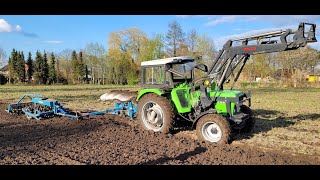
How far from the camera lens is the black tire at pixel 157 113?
838cm

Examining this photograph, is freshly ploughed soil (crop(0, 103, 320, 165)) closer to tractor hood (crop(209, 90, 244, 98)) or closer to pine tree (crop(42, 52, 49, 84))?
tractor hood (crop(209, 90, 244, 98))

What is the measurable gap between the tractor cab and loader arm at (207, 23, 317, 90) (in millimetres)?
780

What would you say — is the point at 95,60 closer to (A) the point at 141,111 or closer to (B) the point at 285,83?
(B) the point at 285,83

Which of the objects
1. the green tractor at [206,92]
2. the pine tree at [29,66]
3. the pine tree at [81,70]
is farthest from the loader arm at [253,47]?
the pine tree at [29,66]

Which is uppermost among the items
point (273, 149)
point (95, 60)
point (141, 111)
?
point (95, 60)

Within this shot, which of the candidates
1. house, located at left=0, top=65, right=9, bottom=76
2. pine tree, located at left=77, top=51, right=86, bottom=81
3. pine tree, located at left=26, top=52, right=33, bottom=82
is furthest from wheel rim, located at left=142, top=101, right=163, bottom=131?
house, located at left=0, top=65, right=9, bottom=76

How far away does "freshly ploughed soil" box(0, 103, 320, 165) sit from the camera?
19.3 feet

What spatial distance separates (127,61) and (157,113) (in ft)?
157

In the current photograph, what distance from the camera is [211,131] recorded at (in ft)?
25.3

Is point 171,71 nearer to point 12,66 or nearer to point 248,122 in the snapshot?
point 248,122

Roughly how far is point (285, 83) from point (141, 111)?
38769 millimetres

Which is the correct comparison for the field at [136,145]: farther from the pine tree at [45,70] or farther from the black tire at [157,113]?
the pine tree at [45,70]
